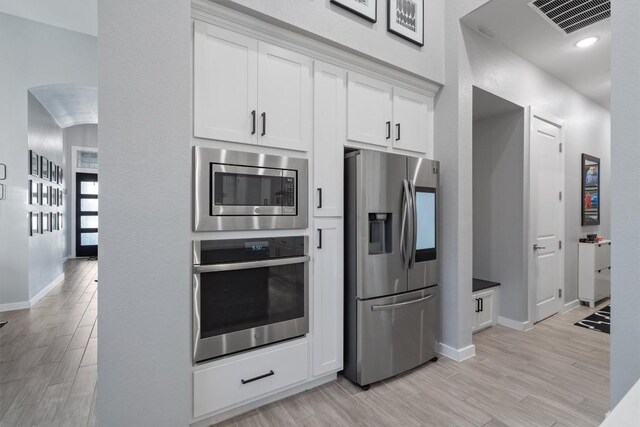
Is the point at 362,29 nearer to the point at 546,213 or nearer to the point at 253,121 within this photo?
the point at 253,121

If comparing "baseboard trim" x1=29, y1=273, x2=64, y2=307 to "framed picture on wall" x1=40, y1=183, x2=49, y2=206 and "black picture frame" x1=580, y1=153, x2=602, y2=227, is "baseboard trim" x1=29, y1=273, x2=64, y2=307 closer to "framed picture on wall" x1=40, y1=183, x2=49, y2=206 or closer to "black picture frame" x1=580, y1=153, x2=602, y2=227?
"framed picture on wall" x1=40, y1=183, x2=49, y2=206

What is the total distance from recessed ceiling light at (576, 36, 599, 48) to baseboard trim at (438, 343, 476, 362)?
310 centimetres

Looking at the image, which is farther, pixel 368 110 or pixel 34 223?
pixel 34 223

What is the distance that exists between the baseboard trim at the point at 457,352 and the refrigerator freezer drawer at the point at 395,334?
198 mm

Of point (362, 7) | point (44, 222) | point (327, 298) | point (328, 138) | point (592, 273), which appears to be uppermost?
point (362, 7)

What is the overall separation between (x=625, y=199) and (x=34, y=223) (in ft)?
20.1

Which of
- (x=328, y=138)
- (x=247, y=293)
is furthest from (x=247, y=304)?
(x=328, y=138)

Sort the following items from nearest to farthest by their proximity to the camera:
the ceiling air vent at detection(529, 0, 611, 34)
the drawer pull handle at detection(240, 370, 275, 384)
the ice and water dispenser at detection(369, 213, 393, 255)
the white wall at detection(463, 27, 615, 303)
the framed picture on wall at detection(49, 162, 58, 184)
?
1. the drawer pull handle at detection(240, 370, 275, 384)
2. the ice and water dispenser at detection(369, 213, 393, 255)
3. the ceiling air vent at detection(529, 0, 611, 34)
4. the white wall at detection(463, 27, 615, 303)
5. the framed picture on wall at detection(49, 162, 58, 184)

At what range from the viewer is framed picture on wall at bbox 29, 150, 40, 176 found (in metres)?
4.04

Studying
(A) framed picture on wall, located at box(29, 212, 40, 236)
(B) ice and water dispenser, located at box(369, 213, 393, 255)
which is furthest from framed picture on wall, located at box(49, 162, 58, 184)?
(B) ice and water dispenser, located at box(369, 213, 393, 255)

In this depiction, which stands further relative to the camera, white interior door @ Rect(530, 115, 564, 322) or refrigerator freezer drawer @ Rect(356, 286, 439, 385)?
white interior door @ Rect(530, 115, 564, 322)

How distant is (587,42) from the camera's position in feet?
9.86

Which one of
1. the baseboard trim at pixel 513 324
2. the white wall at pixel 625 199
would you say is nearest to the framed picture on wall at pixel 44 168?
the white wall at pixel 625 199

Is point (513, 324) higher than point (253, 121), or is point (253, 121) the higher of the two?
point (253, 121)
